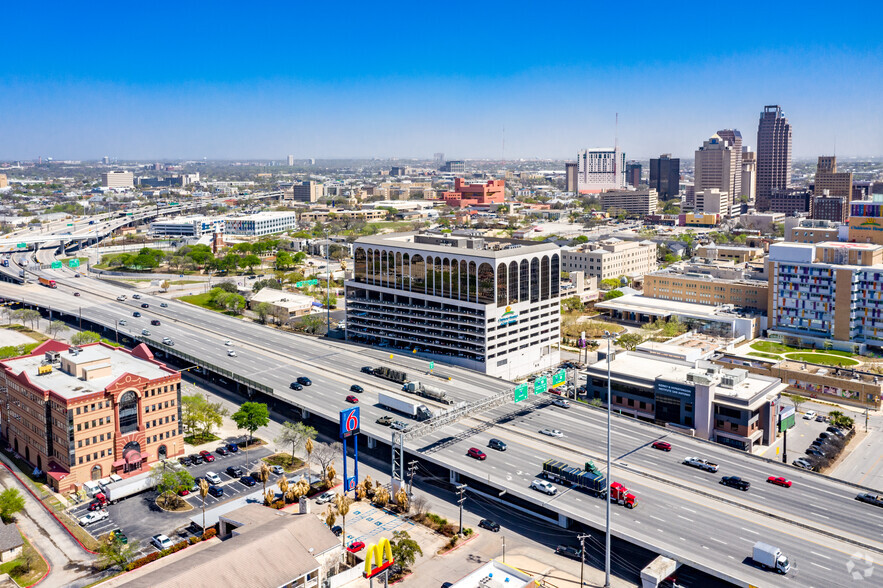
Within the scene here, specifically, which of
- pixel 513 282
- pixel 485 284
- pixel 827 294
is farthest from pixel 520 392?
pixel 827 294

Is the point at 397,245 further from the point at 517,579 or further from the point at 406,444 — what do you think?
the point at 517,579

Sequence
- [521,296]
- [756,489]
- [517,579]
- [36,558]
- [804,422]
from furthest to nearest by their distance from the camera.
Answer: [521,296], [804,422], [756,489], [36,558], [517,579]

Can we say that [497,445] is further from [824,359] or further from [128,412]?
[824,359]

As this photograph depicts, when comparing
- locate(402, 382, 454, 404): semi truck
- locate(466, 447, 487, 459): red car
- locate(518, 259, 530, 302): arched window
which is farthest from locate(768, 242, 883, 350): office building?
locate(466, 447, 487, 459): red car

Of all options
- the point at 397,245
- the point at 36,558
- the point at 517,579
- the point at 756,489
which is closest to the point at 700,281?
the point at 397,245

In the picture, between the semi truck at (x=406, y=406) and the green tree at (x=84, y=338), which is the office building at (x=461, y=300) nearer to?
the semi truck at (x=406, y=406)
